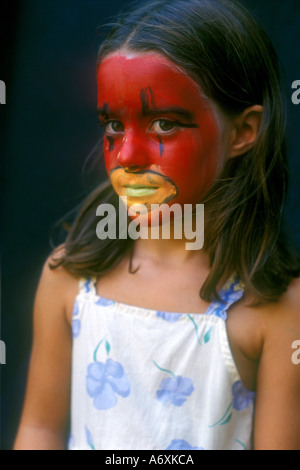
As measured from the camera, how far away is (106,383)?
3.11 feet

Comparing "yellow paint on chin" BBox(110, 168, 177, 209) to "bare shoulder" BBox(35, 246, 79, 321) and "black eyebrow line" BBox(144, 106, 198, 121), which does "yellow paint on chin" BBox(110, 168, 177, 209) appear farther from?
"bare shoulder" BBox(35, 246, 79, 321)

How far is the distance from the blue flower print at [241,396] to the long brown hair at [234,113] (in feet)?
0.50

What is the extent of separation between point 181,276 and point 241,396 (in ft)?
0.74

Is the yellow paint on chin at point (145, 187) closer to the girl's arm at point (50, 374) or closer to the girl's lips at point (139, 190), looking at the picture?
the girl's lips at point (139, 190)

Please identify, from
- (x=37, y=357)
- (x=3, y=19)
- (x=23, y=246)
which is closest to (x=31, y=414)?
(x=37, y=357)

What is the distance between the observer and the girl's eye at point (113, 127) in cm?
84

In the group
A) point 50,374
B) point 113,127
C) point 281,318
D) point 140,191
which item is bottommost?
point 50,374

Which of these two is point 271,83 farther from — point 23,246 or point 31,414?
point 31,414

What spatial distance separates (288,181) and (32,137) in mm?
523

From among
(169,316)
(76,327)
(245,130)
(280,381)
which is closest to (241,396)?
(280,381)

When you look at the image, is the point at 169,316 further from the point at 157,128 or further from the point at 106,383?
the point at 157,128

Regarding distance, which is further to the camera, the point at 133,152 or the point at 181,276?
the point at 181,276

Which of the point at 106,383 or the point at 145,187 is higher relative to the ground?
the point at 145,187

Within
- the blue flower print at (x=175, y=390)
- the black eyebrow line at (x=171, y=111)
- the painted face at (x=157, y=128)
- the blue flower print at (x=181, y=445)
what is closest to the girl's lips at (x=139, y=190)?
the painted face at (x=157, y=128)
